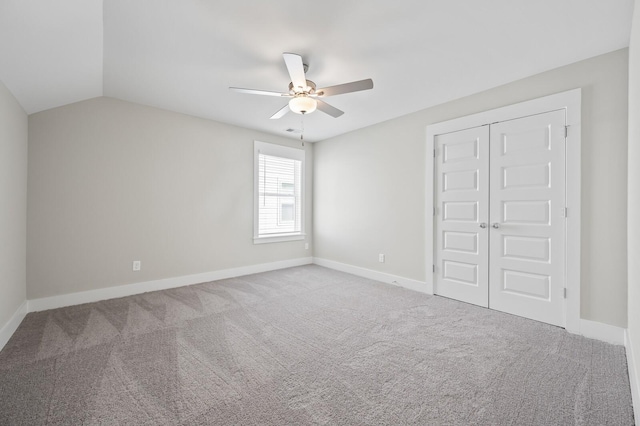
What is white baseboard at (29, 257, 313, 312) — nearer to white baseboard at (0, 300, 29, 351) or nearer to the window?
white baseboard at (0, 300, 29, 351)

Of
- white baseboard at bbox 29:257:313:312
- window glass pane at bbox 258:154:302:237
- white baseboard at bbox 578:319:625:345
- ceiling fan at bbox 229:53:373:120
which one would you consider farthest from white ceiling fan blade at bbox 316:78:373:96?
white baseboard at bbox 29:257:313:312

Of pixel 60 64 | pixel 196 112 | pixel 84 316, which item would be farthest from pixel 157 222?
pixel 60 64

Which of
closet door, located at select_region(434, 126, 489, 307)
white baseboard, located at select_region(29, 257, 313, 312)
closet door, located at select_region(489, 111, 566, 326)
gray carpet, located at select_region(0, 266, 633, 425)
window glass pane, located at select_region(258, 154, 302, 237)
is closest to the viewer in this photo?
gray carpet, located at select_region(0, 266, 633, 425)

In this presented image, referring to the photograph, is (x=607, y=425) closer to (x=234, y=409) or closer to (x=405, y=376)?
(x=405, y=376)

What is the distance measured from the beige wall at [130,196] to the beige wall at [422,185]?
1.54 meters

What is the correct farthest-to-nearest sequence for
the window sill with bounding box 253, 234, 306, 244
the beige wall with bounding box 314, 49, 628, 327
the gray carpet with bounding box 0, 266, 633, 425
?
1. the window sill with bounding box 253, 234, 306, 244
2. the beige wall with bounding box 314, 49, 628, 327
3. the gray carpet with bounding box 0, 266, 633, 425

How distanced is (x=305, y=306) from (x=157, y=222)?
2353 mm

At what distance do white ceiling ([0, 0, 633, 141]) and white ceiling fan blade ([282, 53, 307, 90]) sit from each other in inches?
8.7

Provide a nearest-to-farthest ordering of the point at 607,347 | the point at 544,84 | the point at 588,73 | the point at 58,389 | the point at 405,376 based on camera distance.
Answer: the point at 58,389
the point at 405,376
the point at 607,347
the point at 588,73
the point at 544,84

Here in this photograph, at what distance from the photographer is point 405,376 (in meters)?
1.84

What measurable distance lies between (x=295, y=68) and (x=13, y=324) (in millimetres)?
3373

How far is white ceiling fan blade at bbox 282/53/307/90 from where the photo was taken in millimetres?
2022

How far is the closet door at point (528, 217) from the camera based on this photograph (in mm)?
2629

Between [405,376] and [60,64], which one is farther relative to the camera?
[60,64]
